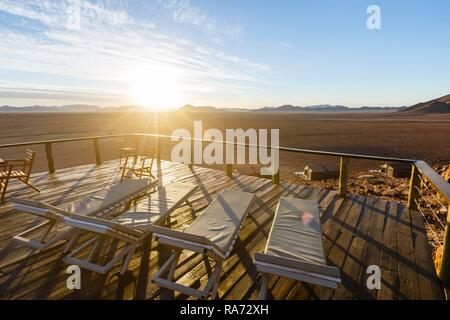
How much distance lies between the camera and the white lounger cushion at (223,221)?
2.90 meters

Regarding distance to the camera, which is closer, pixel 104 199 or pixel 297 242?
pixel 297 242

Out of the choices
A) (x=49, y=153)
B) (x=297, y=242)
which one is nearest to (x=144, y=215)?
(x=297, y=242)

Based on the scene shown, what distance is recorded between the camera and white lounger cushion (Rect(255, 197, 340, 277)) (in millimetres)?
2090

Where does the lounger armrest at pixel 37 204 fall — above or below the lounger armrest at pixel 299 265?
above

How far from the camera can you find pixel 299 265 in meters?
2.08

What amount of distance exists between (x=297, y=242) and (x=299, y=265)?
0.78 m

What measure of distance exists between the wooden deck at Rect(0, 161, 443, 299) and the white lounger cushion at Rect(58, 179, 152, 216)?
57cm

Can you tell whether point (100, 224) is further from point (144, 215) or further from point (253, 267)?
point (253, 267)

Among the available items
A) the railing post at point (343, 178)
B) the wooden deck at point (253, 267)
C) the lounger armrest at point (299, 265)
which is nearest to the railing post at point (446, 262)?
the wooden deck at point (253, 267)

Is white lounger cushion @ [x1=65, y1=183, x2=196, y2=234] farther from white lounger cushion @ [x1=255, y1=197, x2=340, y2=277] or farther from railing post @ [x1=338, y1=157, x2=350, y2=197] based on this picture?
railing post @ [x1=338, y1=157, x2=350, y2=197]

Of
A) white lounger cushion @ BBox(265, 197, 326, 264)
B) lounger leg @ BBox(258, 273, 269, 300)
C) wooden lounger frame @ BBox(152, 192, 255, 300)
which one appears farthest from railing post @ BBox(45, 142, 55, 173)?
lounger leg @ BBox(258, 273, 269, 300)

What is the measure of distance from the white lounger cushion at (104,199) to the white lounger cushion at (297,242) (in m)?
2.45

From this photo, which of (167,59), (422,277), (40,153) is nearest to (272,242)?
(422,277)

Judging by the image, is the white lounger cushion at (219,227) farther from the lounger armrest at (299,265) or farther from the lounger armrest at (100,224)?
the lounger armrest at (299,265)
